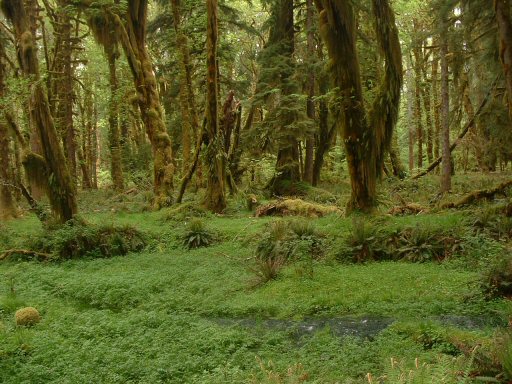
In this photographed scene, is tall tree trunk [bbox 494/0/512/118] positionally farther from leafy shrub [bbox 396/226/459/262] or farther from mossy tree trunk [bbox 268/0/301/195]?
mossy tree trunk [bbox 268/0/301/195]

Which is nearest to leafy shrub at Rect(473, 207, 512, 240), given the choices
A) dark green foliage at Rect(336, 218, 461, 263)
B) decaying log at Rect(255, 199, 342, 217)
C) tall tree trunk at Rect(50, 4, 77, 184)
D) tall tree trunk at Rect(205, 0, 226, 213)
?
dark green foliage at Rect(336, 218, 461, 263)

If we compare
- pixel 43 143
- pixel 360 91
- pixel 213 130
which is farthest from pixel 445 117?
pixel 43 143

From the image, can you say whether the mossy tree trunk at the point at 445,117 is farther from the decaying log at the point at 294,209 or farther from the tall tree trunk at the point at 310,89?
the tall tree trunk at the point at 310,89

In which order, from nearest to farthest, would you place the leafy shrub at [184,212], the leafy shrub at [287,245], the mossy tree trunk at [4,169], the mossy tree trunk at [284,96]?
the leafy shrub at [287,245] → the leafy shrub at [184,212] → the mossy tree trunk at [4,169] → the mossy tree trunk at [284,96]

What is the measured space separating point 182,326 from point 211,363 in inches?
63.5

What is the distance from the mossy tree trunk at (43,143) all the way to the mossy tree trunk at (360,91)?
788 centimetres

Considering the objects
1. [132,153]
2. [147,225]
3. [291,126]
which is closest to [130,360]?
[147,225]

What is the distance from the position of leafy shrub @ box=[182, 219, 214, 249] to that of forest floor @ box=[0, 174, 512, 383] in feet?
0.15

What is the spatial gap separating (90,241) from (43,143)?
10.5ft

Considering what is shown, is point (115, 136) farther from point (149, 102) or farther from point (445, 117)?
point (445, 117)

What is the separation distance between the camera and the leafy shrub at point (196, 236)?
41.1 ft

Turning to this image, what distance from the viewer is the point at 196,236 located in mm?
12602

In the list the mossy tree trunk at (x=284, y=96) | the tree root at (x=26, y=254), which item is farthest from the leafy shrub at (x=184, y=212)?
the mossy tree trunk at (x=284, y=96)

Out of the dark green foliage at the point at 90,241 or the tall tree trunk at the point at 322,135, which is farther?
the tall tree trunk at the point at 322,135
